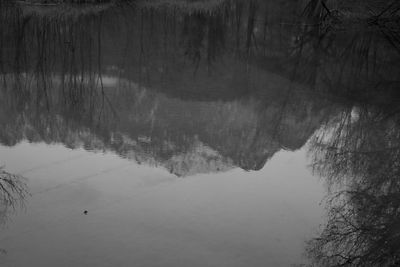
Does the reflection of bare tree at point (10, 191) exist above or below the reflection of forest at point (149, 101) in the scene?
below

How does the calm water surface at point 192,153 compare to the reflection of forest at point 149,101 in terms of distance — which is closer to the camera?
the calm water surface at point 192,153

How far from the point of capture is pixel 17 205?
15.7ft

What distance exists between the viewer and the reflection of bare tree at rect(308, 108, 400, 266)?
443 centimetres

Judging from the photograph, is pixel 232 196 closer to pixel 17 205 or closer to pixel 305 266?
pixel 305 266

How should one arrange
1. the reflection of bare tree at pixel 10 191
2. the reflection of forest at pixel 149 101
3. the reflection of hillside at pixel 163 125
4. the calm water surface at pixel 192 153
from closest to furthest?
the calm water surface at pixel 192 153
the reflection of bare tree at pixel 10 191
the reflection of hillside at pixel 163 125
the reflection of forest at pixel 149 101

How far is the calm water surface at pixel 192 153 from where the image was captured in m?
4.39

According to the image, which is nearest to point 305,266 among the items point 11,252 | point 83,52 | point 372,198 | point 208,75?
point 372,198

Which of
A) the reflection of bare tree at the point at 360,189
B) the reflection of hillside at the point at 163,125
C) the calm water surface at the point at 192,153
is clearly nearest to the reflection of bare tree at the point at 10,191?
the calm water surface at the point at 192,153

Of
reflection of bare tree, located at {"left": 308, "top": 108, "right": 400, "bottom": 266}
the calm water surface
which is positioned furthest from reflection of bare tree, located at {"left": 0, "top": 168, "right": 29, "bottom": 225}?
reflection of bare tree, located at {"left": 308, "top": 108, "right": 400, "bottom": 266}

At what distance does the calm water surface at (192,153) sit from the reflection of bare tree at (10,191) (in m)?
0.02

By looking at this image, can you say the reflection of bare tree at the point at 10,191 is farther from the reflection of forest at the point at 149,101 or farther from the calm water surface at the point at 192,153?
the reflection of forest at the point at 149,101

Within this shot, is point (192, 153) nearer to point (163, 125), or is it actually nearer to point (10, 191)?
point (163, 125)

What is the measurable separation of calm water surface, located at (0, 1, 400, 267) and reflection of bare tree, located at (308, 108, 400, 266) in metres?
0.02

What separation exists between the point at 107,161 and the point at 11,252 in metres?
2.15
